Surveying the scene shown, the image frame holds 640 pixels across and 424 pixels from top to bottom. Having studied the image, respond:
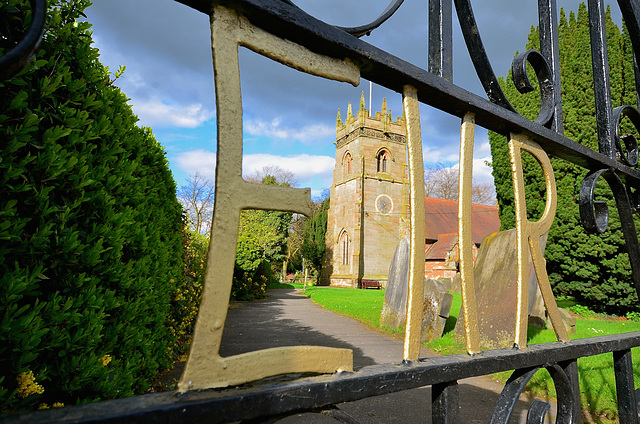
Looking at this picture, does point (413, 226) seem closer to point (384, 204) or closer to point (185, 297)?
point (185, 297)

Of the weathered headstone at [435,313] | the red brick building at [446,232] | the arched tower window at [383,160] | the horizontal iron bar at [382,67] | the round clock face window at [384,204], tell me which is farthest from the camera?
the arched tower window at [383,160]

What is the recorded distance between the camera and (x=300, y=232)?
137 feet

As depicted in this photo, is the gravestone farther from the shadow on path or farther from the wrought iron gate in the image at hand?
the wrought iron gate

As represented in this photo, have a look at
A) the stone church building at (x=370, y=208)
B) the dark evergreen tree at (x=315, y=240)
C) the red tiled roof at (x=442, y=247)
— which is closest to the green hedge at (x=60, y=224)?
the red tiled roof at (x=442, y=247)

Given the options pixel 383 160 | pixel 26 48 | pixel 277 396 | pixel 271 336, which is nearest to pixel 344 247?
pixel 383 160

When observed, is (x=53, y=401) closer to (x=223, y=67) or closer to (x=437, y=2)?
(x=223, y=67)

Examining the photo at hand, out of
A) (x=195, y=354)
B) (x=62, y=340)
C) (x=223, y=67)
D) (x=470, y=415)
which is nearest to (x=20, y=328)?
(x=62, y=340)

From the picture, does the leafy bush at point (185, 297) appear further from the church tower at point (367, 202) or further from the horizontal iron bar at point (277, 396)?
the church tower at point (367, 202)

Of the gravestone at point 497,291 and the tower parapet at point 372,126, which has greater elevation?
the tower parapet at point 372,126

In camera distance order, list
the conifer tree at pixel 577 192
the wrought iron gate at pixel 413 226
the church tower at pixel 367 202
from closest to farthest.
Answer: the wrought iron gate at pixel 413 226
the conifer tree at pixel 577 192
the church tower at pixel 367 202

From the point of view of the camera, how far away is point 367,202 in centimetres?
3612

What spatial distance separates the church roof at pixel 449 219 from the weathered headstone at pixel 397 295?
22.4 m

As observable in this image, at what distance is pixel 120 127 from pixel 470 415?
13.9 ft

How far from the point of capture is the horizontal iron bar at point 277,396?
56cm
